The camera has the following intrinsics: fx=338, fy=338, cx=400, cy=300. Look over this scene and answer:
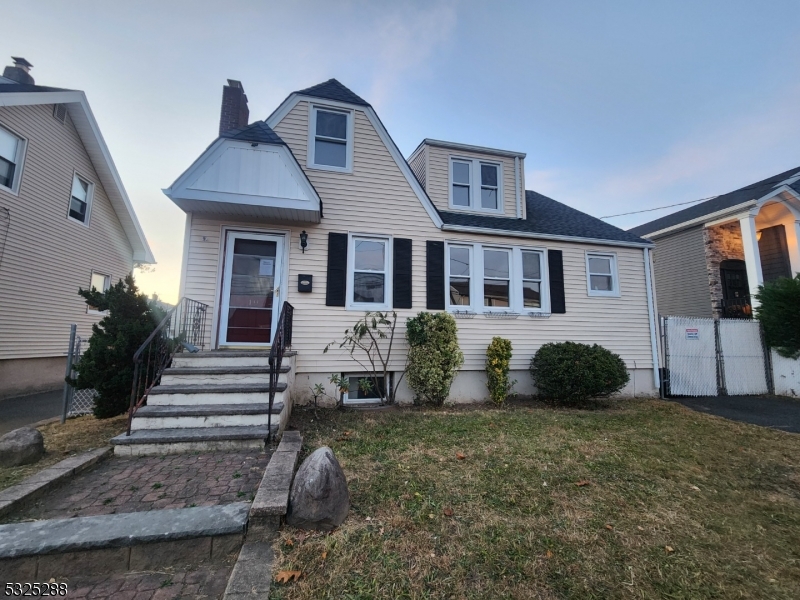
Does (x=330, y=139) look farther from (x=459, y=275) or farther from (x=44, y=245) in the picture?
(x=44, y=245)

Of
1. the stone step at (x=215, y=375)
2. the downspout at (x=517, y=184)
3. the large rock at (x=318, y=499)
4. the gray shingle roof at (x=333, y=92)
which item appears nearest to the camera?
the large rock at (x=318, y=499)

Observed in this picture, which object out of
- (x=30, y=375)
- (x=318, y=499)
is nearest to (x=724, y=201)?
(x=318, y=499)

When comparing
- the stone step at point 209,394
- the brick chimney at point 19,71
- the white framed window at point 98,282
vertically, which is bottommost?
the stone step at point 209,394

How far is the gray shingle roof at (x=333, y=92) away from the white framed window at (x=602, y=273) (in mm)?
6770

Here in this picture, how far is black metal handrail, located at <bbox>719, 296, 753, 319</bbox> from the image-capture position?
11.7 m

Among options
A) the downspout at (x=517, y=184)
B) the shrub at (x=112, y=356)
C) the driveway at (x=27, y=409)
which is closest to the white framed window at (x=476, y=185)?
the downspout at (x=517, y=184)

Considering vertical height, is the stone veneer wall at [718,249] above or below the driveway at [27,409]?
above

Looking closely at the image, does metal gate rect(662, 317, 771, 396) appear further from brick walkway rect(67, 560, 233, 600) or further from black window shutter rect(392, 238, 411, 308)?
brick walkway rect(67, 560, 233, 600)

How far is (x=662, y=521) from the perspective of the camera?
2719 mm

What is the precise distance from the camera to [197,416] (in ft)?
13.8

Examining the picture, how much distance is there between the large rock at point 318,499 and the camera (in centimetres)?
247

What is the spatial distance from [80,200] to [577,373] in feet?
47.4

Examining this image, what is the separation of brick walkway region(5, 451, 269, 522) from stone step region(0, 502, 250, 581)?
1.28 feet

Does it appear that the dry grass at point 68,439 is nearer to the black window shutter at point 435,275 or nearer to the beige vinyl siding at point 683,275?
the black window shutter at point 435,275
